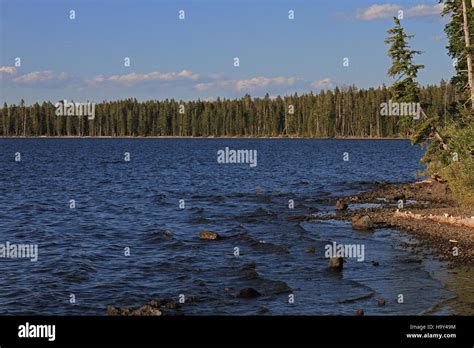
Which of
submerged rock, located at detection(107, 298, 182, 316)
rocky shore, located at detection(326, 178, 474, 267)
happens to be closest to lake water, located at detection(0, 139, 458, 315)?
submerged rock, located at detection(107, 298, 182, 316)

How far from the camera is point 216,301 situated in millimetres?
17766

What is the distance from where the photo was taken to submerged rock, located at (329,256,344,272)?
2098 centimetres

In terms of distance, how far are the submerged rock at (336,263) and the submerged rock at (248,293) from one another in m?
3.95

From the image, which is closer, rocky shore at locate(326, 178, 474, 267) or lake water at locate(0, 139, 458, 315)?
lake water at locate(0, 139, 458, 315)

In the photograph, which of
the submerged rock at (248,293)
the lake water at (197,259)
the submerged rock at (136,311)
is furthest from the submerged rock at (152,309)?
the submerged rock at (248,293)

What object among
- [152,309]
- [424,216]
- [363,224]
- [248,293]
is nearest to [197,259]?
[248,293]

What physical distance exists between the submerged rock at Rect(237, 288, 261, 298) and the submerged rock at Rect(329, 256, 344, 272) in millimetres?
3951

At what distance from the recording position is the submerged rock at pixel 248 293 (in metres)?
18.0

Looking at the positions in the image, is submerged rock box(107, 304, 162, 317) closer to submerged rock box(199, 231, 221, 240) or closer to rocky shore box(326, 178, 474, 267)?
rocky shore box(326, 178, 474, 267)

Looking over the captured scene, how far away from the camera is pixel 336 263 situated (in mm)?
21062

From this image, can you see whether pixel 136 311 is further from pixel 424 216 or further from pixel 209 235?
pixel 424 216

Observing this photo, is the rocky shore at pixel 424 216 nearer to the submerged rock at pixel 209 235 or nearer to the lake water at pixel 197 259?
the lake water at pixel 197 259
